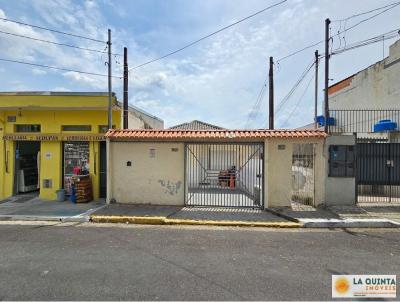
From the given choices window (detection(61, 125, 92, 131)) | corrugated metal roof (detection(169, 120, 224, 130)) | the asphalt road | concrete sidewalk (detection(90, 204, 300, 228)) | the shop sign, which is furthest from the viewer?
corrugated metal roof (detection(169, 120, 224, 130))

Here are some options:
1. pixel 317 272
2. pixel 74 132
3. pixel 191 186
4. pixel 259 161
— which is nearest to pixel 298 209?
pixel 259 161

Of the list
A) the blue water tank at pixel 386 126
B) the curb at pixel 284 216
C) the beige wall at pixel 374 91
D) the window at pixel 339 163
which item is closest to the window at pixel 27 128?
the curb at pixel 284 216

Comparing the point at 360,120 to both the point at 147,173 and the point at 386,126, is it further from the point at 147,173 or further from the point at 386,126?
the point at 147,173

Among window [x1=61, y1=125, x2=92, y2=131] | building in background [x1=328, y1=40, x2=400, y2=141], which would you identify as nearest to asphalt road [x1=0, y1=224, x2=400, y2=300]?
window [x1=61, y1=125, x2=92, y2=131]

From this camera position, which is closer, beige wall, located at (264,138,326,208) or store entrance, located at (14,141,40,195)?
beige wall, located at (264,138,326,208)

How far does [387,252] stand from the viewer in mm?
5688

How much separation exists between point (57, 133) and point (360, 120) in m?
17.0

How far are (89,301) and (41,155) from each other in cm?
963

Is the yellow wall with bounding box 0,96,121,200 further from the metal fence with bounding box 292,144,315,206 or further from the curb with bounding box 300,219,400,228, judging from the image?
the curb with bounding box 300,219,400,228

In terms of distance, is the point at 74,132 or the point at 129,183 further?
the point at 74,132

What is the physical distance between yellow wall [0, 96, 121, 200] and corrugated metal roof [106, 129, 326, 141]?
170 cm

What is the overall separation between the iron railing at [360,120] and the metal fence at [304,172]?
6753 millimetres

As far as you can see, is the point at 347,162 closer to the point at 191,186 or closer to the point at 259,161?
the point at 259,161

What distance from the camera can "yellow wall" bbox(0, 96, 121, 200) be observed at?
36.9 ft
